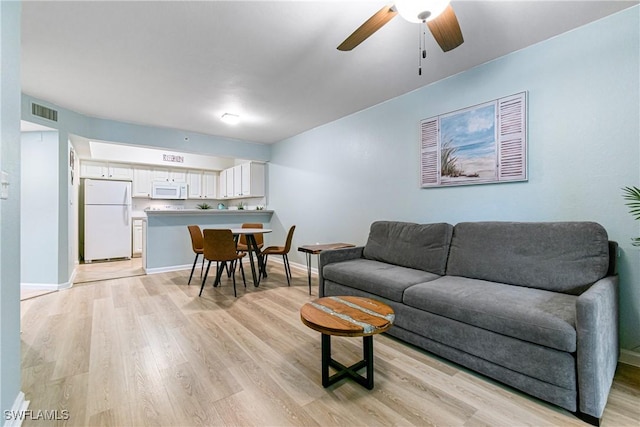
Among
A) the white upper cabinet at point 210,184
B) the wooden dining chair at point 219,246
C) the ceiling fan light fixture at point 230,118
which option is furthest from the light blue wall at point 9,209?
the white upper cabinet at point 210,184

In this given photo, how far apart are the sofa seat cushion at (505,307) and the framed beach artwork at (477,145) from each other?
1038 mm

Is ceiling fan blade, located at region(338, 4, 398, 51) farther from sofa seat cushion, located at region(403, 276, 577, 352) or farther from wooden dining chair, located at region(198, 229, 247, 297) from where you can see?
wooden dining chair, located at region(198, 229, 247, 297)

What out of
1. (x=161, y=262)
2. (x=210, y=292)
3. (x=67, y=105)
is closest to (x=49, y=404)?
(x=210, y=292)

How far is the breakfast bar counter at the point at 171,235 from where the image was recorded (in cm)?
459

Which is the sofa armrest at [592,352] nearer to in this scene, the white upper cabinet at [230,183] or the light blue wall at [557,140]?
the light blue wall at [557,140]

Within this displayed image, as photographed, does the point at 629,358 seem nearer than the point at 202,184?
Yes

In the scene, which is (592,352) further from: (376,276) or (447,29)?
(447,29)

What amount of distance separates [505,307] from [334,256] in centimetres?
171

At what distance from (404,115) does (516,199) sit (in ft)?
5.09

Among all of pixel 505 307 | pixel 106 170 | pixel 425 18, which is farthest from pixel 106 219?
pixel 505 307

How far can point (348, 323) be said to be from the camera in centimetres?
155

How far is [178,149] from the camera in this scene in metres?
4.80

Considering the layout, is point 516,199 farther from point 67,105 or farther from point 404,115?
point 67,105

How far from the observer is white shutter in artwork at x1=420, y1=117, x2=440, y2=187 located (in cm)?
292
